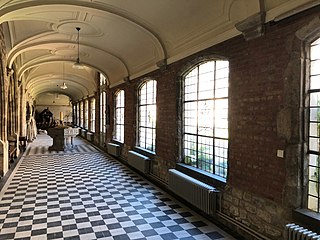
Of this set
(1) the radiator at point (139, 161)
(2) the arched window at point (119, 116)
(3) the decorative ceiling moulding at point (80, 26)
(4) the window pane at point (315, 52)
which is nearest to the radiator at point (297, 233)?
(4) the window pane at point (315, 52)

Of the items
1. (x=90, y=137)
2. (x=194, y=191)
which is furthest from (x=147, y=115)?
(x=90, y=137)

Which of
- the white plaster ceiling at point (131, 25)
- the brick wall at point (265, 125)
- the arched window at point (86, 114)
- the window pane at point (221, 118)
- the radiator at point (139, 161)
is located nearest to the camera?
the brick wall at point (265, 125)

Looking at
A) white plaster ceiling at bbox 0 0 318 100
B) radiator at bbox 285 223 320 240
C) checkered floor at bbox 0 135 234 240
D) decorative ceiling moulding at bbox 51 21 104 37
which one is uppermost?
decorative ceiling moulding at bbox 51 21 104 37

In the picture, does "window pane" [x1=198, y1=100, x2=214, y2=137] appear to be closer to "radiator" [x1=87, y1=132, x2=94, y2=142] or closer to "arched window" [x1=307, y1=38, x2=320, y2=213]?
"arched window" [x1=307, y1=38, x2=320, y2=213]

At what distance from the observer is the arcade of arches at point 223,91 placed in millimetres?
3006

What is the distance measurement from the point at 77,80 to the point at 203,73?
1378cm

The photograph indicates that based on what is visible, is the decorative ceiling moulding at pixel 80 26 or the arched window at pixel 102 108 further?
the arched window at pixel 102 108

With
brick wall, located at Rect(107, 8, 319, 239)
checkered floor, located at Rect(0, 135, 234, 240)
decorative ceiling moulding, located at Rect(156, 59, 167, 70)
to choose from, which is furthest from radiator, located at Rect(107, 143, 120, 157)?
brick wall, located at Rect(107, 8, 319, 239)

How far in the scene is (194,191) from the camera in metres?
4.77

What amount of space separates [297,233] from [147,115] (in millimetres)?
5862

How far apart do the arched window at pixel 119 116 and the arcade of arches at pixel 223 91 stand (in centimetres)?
161

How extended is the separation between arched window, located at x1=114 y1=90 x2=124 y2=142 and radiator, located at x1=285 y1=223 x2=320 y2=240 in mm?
8338

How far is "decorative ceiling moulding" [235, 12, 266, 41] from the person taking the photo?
345 centimetres

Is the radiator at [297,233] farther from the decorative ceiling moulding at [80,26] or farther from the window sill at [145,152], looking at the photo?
the decorative ceiling moulding at [80,26]
